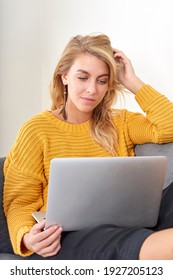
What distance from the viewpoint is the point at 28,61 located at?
8.57 ft

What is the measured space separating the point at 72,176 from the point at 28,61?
5.32 feet

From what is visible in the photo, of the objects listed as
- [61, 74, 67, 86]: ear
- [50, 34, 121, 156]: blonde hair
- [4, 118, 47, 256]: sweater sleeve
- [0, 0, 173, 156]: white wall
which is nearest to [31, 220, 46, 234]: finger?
[4, 118, 47, 256]: sweater sleeve

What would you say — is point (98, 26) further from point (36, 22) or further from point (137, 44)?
point (36, 22)

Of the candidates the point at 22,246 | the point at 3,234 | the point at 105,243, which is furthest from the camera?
the point at 3,234

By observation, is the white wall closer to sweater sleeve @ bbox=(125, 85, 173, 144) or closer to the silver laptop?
sweater sleeve @ bbox=(125, 85, 173, 144)

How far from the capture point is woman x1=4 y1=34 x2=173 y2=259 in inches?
50.3

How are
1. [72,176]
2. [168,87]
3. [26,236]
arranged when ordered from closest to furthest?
1. [72,176]
2. [26,236]
3. [168,87]

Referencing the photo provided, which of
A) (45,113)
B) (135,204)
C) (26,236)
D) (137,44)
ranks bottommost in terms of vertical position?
(26,236)

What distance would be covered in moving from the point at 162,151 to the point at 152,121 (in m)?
0.11

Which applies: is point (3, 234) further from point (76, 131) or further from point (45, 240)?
point (76, 131)

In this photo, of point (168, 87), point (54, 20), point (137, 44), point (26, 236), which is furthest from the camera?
point (54, 20)

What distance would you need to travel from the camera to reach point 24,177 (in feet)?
4.61

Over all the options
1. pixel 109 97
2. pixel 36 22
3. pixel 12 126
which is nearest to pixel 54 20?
pixel 36 22

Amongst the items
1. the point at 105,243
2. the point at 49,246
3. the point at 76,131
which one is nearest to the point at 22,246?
the point at 49,246
